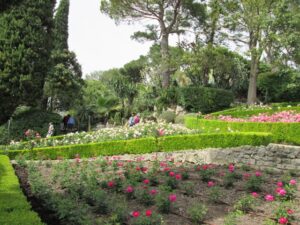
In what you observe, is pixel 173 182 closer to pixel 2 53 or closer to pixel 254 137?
pixel 254 137

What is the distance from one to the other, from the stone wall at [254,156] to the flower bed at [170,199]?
6.21 feet

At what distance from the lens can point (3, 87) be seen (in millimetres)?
17734

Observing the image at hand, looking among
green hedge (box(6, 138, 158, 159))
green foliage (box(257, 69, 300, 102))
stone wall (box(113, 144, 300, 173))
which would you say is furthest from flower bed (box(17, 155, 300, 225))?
green foliage (box(257, 69, 300, 102))

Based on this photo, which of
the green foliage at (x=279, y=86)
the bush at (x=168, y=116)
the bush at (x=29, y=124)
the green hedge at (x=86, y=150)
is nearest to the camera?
the green hedge at (x=86, y=150)

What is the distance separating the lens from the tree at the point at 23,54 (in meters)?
18.0

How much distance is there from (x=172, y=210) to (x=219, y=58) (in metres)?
19.2

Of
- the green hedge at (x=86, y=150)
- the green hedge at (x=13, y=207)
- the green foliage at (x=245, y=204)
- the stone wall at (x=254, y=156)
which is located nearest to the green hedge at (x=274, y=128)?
the stone wall at (x=254, y=156)

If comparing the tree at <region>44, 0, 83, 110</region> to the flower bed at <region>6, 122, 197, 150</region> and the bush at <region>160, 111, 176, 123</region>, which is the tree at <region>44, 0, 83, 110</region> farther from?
the flower bed at <region>6, 122, 197, 150</region>

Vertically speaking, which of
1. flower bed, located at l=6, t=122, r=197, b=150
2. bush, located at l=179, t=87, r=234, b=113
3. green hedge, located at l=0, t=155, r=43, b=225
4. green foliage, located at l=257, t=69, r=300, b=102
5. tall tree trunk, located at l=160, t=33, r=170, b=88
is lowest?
green hedge, located at l=0, t=155, r=43, b=225

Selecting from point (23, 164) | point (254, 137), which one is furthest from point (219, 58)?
point (23, 164)

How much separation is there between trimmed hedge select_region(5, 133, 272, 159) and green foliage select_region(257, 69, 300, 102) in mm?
14682

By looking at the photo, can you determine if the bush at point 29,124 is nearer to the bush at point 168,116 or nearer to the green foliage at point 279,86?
the bush at point 168,116

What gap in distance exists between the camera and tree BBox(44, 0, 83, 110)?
23.7 metres

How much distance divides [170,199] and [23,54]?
1521 cm
